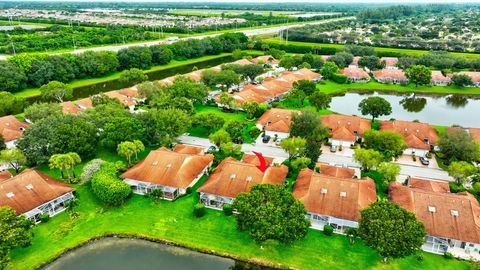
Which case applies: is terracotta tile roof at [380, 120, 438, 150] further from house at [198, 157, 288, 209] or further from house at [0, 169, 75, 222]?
house at [0, 169, 75, 222]

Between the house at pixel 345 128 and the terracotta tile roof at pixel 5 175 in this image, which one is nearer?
the terracotta tile roof at pixel 5 175

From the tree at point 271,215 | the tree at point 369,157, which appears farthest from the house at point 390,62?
the tree at point 271,215

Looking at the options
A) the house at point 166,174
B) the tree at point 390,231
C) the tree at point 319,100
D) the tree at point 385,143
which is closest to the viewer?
the tree at point 390,231

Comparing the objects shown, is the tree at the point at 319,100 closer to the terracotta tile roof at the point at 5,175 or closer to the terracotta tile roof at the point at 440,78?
the terracotta tile roof at the point at 440,78

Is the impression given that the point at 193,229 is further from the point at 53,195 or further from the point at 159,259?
the point at 53,195

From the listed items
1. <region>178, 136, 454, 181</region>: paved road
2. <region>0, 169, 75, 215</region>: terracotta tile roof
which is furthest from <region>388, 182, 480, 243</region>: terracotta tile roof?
<region>0, 169, 75, 215</region>: terracotta tile roof

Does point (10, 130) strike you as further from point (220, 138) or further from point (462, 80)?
point (462, 80)
